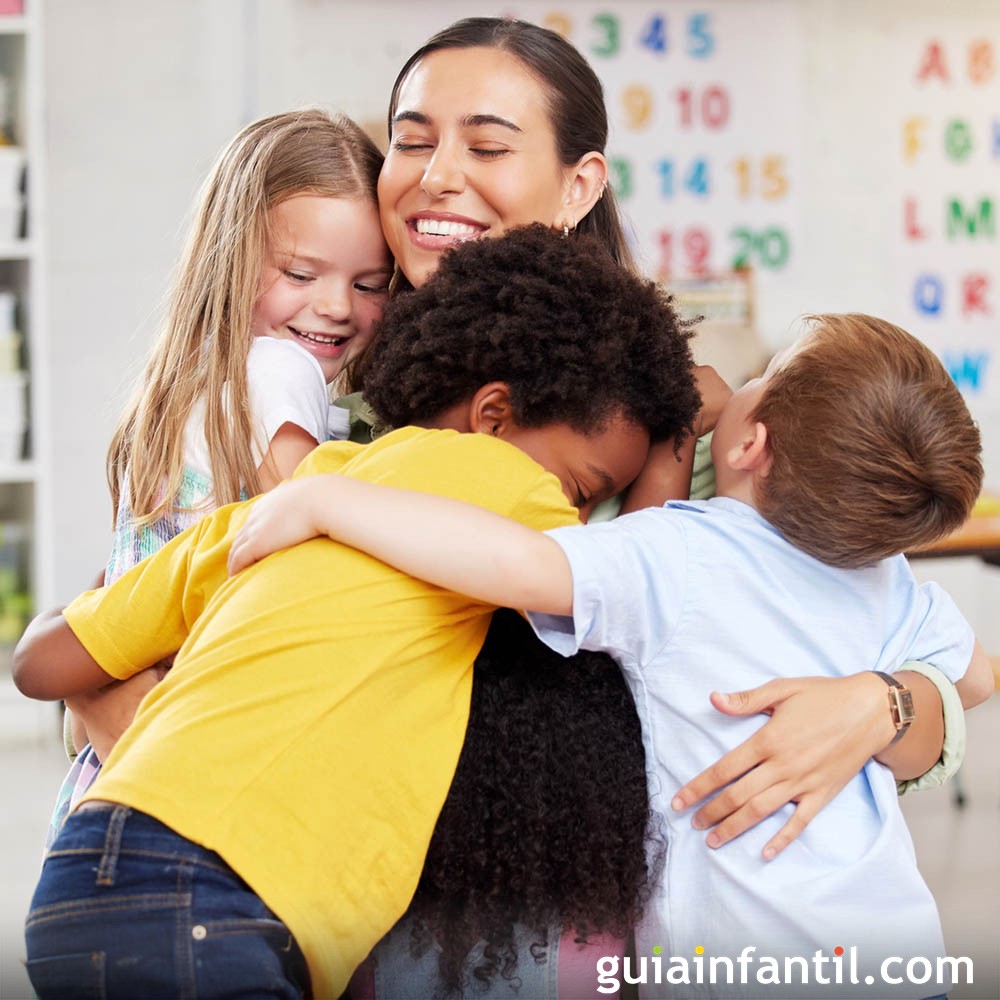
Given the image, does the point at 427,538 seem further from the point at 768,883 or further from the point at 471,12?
the point at 471,12

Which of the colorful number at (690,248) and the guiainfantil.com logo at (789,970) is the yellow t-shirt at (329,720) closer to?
the guiainfantil.com logo at (789,970)

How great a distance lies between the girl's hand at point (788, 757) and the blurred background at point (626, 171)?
106 inches

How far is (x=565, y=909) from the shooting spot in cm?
112

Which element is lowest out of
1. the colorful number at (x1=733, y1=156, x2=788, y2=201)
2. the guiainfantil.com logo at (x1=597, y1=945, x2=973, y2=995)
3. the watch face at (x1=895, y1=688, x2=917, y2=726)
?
the guiainfantil.com logo at (x1=597, y1=945, x2=973, y2=995)

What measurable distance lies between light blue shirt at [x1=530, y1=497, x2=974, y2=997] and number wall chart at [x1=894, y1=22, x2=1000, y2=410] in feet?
11.8

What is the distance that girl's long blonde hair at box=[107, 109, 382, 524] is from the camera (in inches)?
55.2

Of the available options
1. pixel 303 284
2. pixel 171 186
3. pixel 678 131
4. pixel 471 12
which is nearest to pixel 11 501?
pixel 171 186

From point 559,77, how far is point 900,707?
32.6 inches

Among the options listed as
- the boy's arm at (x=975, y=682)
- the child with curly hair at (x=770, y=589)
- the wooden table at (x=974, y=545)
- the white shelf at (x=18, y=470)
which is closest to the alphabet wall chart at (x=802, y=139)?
the wooden table at (x=974, y=545)

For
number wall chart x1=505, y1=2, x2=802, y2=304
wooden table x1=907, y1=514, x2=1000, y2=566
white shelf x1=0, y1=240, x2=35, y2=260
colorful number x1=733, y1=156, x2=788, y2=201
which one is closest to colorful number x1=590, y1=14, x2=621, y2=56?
number wall chart x1=505, y1=2, x2=802, y2=304

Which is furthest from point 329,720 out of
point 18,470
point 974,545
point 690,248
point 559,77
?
point 690,248

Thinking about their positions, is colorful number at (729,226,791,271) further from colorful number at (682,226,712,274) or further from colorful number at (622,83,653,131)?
colorful number at (622,83,653,131)

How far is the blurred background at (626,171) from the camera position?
388 cm

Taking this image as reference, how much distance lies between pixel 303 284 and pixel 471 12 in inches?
117
